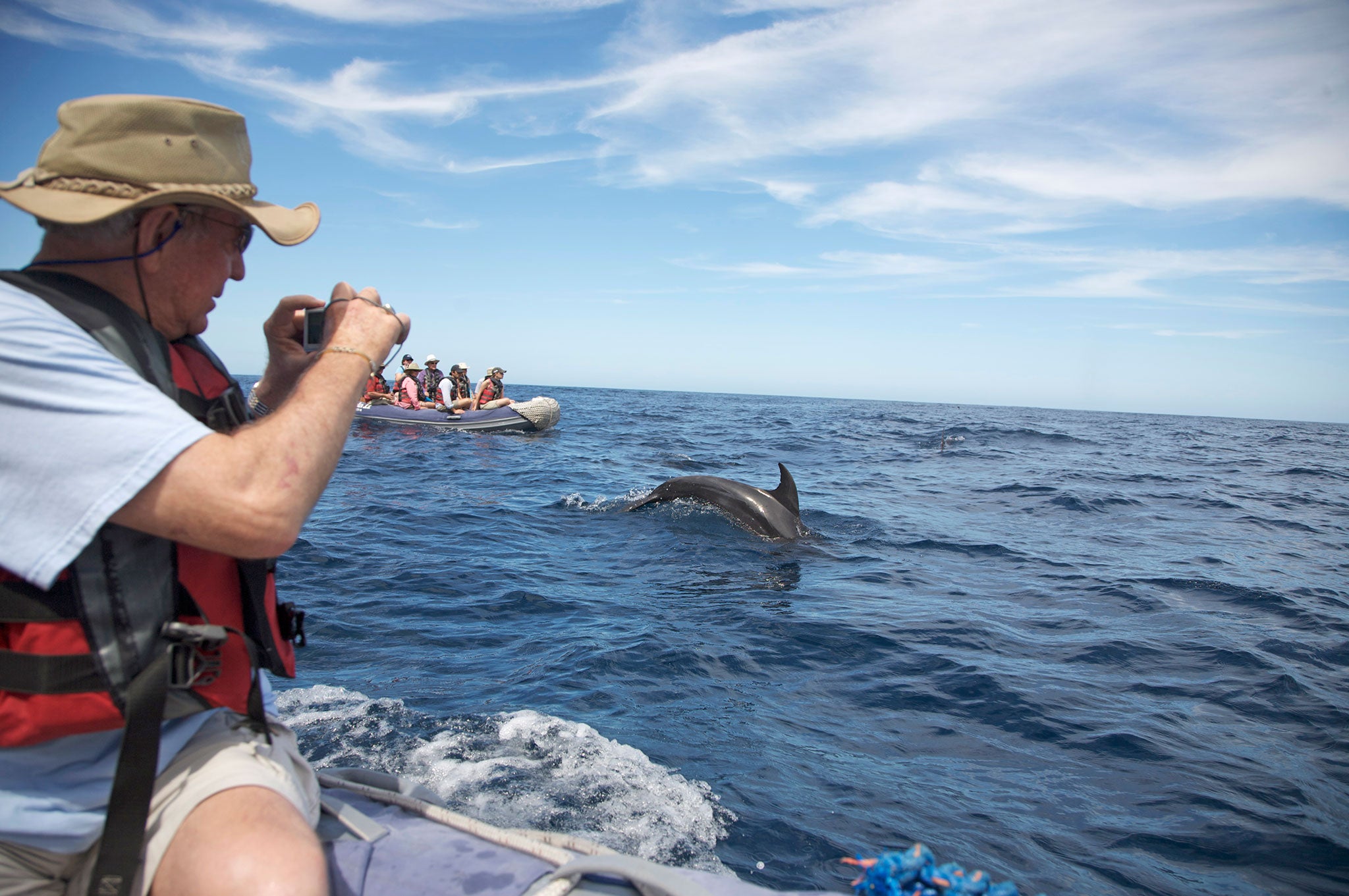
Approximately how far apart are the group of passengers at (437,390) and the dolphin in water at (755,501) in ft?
47.5

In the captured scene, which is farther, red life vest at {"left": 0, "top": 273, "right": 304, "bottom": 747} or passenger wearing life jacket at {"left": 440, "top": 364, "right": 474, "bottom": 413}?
passenger wearing life jacket at {"left": 440, "top": 364, "right": 474, "bottom": 413}

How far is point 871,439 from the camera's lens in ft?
96.9

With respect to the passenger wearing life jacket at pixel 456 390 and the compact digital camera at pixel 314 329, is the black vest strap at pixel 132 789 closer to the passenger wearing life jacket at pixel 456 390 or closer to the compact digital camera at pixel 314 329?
the compact digital camera at pixel 314 329

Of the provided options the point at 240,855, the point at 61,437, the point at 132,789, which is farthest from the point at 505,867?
the point at 61,437

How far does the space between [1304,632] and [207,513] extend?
27.6ft

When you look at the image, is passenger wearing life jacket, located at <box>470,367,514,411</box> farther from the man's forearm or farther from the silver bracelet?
the man's forearm

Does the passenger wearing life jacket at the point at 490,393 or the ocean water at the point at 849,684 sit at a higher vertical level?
the passenger wearing life jacket at the point at 490,393

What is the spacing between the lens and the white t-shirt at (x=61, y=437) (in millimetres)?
1413

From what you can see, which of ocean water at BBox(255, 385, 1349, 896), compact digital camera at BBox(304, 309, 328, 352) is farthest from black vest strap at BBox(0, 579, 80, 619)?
ocean water at BBox(255, 385, 1349, 896)

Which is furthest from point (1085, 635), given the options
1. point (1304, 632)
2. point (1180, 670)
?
point (1304, 632)

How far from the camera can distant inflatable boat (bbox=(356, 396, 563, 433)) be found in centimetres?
2288

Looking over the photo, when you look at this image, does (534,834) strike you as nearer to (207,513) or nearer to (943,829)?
(207,513)

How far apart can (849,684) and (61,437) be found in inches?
190

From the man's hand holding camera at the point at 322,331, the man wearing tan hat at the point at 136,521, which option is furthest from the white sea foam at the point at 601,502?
the man wearing tan hat at the point at 136,521
